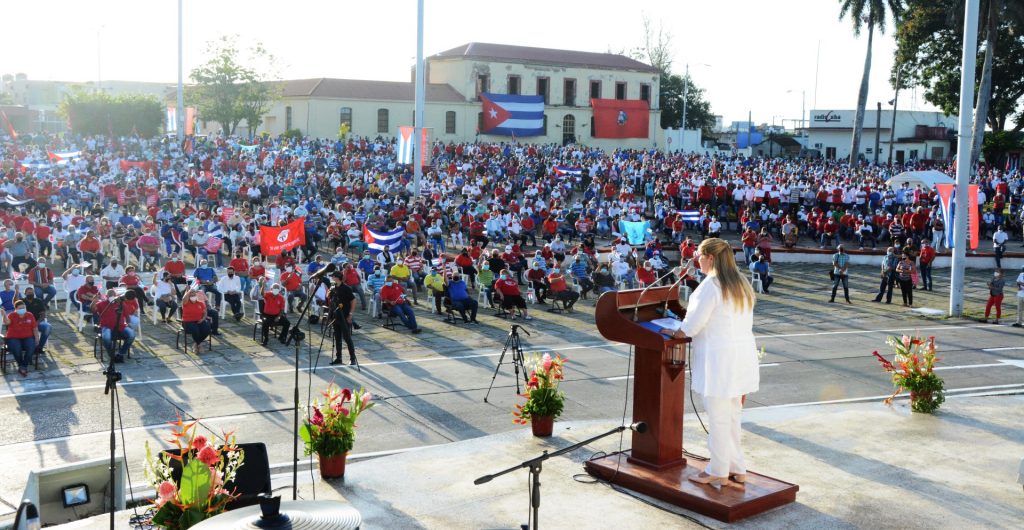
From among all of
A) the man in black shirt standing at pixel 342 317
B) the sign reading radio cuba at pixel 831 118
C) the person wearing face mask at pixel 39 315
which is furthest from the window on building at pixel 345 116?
the man in black shirt standing at pixel 342 317

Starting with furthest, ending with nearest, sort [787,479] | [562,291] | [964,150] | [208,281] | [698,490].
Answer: [562,291], [964,150], [208,281], [787,479], [698,490]

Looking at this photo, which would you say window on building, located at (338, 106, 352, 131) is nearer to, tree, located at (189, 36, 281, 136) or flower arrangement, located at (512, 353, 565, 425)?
tree, located at (189, 36, 281, 136)

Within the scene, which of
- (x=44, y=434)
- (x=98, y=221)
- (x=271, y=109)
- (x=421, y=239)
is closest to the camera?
(x=44, y=434)

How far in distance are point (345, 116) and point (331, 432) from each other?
54871 mm

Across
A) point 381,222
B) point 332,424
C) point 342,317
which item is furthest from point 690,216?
point 332,424

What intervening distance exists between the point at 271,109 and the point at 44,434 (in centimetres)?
5410

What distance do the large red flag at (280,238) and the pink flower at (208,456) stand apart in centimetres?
1500

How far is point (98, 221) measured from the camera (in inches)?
981

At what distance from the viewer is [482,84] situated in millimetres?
65875

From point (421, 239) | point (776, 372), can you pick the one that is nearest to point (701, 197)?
point (421, 239)

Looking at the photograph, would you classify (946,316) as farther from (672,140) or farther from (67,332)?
(672,140)

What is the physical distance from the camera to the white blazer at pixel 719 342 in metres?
6.80

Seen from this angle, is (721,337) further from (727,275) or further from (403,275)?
(403,275)

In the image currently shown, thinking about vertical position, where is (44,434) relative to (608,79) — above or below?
below
